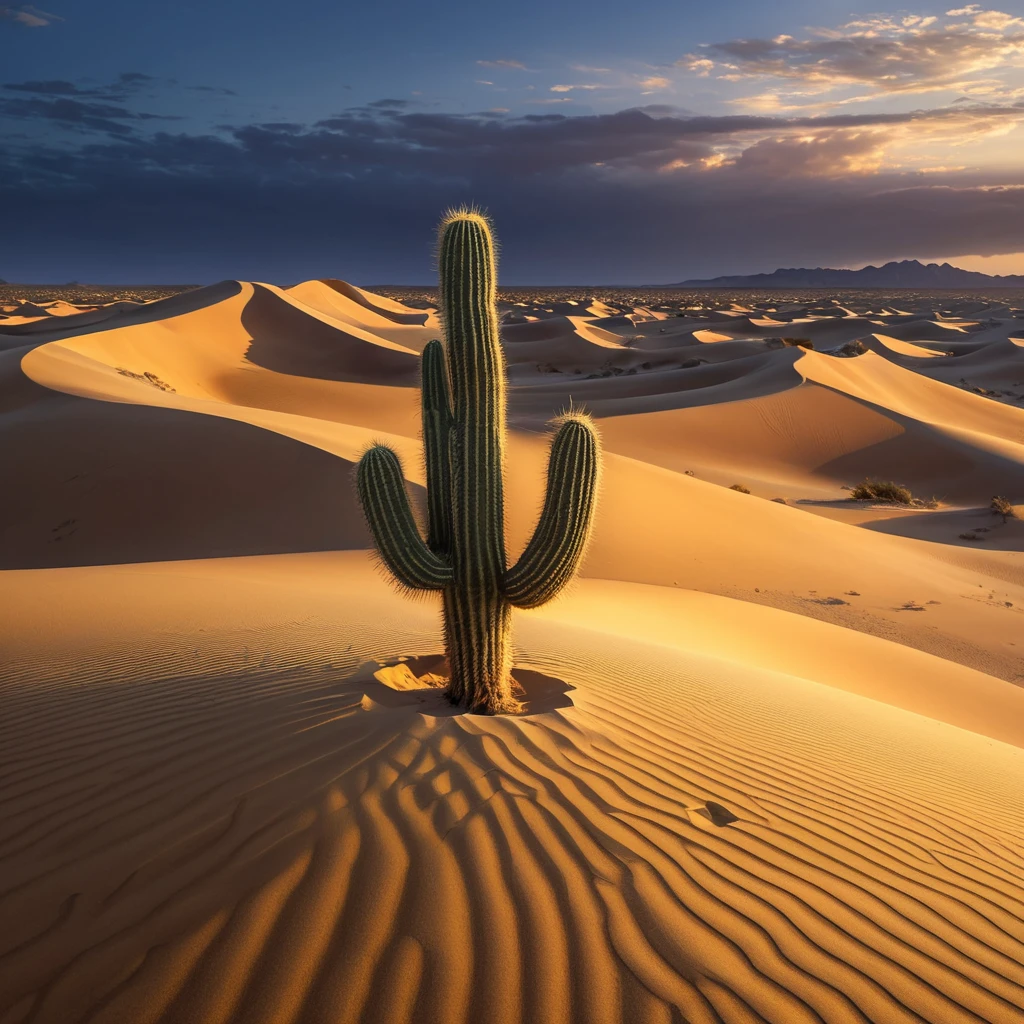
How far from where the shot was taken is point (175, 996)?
2.63 meters

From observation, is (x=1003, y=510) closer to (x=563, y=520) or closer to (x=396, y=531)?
(x=563, y=520)

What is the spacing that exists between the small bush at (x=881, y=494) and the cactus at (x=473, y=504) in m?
17.6

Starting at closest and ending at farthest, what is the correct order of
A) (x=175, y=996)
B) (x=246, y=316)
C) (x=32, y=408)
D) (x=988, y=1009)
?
(x=175, y=996), (x=988, y=1009), (x=32, y=408), (x=246, y=316)

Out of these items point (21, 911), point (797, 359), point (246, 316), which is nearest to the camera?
point (21, 911)

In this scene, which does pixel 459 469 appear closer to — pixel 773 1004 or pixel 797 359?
pixel 773 1004

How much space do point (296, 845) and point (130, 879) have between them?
0.61m

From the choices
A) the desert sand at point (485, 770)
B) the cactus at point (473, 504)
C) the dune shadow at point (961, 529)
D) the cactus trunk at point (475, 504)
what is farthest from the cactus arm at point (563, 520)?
the dune shadow at point (961, 529)

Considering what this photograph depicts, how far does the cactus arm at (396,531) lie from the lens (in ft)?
18.2

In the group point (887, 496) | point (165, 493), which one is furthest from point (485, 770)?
point (887, 496)

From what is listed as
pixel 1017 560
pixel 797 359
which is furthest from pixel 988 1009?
pixel 797 359

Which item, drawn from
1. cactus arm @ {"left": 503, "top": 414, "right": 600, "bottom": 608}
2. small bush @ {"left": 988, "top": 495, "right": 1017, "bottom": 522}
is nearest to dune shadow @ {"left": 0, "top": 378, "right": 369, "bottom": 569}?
cactus arm @ {"left": 503, "top": 414, "right": 600, "bottom": 608}

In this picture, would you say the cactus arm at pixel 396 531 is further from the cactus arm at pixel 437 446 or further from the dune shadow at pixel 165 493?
the dune shadow at pixel 165 493

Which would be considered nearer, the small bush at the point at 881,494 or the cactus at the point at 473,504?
the cactus at the point at 473,504

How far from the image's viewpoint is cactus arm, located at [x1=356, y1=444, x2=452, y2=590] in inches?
219
